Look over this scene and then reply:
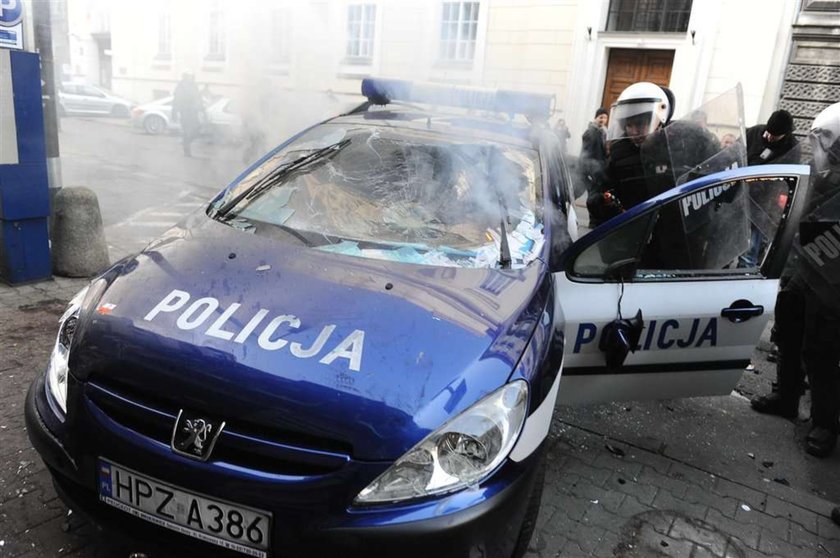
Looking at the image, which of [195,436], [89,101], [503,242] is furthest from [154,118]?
[195,436]

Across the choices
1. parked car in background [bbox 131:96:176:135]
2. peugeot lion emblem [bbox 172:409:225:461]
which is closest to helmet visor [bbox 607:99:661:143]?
peugeot lion emblem [bbox 172:409:225:461]

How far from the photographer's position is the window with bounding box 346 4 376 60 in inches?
249

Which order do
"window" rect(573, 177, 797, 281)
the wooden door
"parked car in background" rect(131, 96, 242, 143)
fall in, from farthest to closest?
the wooden door, "parked car in background" rect(131, 96, 242, 143), "window" rect(573, 177, 797, 281)

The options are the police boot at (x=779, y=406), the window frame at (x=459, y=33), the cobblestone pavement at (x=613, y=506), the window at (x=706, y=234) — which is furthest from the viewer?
the window frame at (x=459, y=33)

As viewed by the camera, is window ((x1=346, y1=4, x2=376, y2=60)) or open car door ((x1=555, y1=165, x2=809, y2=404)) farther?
window ((x1=346, y1=4, x2=376, y2=60))

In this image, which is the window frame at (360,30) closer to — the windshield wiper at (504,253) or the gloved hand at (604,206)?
the gloved hand at (604,206)

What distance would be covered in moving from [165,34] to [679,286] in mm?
6011

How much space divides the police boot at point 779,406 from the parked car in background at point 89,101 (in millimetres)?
17950

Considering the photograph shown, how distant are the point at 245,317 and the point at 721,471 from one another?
8.50 ft

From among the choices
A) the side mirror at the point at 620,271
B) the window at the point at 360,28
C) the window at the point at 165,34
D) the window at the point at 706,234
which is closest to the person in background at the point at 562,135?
the window at the point at 706,234

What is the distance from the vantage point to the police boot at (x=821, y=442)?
3.33m

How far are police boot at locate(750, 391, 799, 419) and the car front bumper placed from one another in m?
2.76

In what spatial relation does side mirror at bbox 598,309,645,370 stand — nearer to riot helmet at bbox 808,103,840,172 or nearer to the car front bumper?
the car front bumper

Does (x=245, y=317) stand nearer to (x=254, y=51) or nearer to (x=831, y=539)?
(x=831, y=539)
